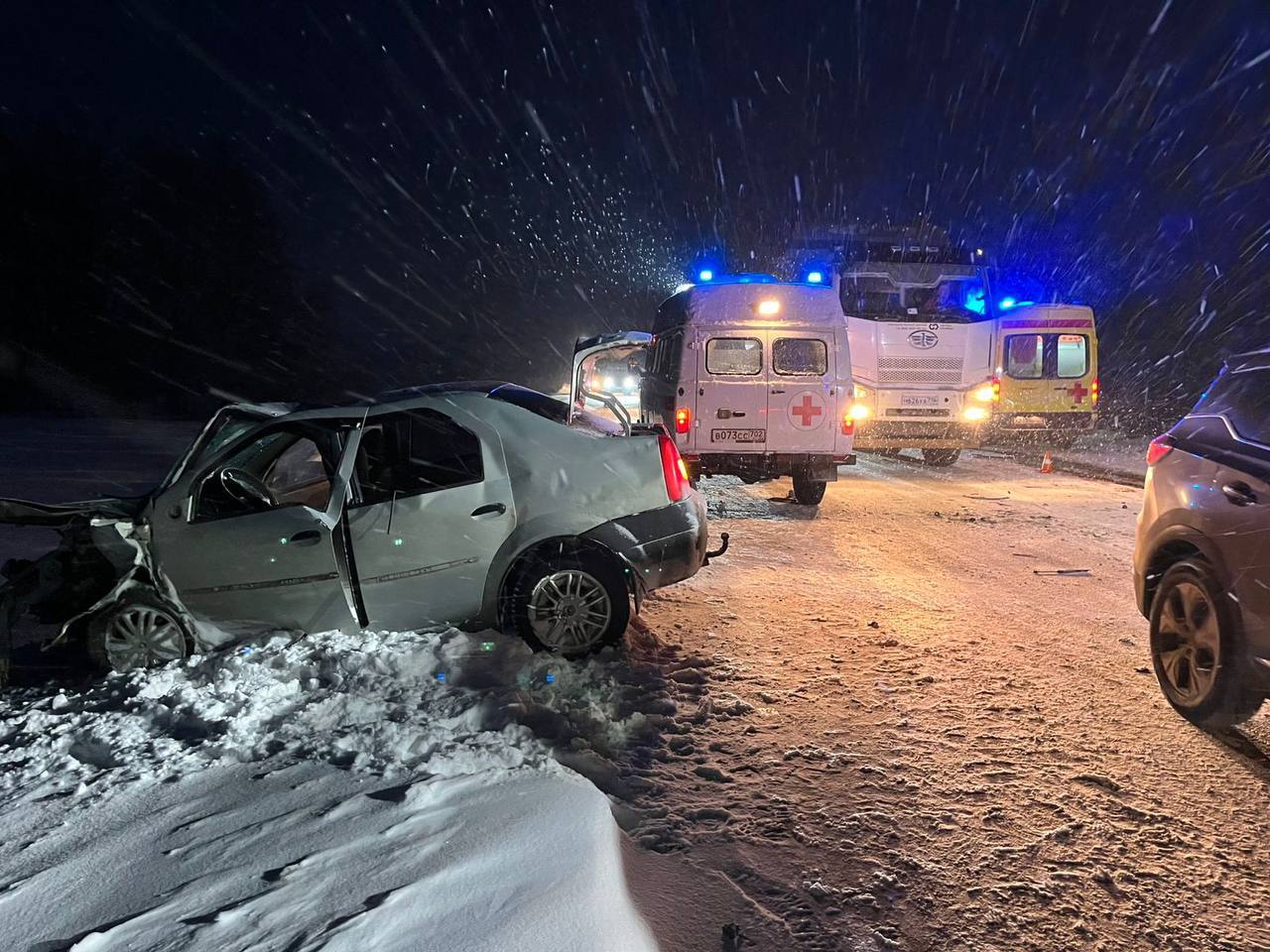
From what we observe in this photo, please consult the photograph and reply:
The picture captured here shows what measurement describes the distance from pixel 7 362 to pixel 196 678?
3481cm

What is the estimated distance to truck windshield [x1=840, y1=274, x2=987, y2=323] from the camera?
15648mm

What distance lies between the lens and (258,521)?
461 centimetres

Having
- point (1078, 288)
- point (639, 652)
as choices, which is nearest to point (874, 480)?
point (639, 652)

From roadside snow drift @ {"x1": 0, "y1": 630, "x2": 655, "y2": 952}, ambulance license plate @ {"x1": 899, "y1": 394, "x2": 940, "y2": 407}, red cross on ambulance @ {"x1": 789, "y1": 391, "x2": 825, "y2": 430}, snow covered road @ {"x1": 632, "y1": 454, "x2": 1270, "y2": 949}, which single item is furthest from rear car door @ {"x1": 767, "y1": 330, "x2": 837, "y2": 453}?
roadside snow drift @ {"x1": 0, "y1": 630, "x2": 655, "y2": 952}

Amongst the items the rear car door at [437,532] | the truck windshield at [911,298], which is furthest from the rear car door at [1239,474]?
the truck windshield at [911,298]

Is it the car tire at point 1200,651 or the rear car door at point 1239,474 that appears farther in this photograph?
the car tire at point 1200,651

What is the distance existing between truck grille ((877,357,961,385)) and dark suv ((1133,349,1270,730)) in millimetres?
10524

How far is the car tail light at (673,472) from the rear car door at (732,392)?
17.5ft

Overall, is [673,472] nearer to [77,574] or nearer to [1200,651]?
[1200,651]

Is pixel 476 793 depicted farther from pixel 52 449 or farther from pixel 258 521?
pixel 52 449

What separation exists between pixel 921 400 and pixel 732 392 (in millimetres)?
5770

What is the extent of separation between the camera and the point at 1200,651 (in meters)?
4.06

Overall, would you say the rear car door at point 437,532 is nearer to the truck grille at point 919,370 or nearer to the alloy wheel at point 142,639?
the alloy wheel at point 142,639

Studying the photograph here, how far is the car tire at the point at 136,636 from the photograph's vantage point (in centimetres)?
443
